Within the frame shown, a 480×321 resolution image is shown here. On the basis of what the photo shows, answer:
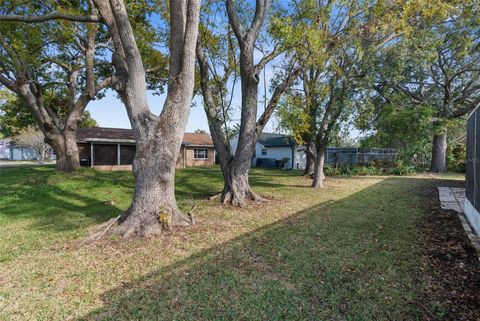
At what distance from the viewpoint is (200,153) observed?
1021 inches

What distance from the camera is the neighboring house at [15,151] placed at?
40719 millimetres

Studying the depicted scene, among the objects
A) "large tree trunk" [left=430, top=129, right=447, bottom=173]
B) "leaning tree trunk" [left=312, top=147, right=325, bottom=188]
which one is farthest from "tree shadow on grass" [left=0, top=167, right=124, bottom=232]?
"large tree trunk" [left=430, top=129, right=447, bottom=173]

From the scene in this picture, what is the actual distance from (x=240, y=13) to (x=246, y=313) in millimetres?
10064

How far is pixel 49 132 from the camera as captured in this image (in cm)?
1434

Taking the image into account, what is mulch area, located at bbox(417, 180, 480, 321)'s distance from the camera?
2898mm

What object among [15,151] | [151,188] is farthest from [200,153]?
[15,151]

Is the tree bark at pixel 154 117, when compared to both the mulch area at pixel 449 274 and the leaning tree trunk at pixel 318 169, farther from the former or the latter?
the leaning tree trunk at pixel 318 169

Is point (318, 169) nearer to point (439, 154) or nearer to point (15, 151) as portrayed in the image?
point (439, 154)

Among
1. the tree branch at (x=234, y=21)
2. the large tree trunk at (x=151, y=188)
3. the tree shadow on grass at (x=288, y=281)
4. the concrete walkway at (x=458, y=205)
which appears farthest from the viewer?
the tree branch at (x=234, y=21)

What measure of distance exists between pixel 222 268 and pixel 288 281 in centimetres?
96

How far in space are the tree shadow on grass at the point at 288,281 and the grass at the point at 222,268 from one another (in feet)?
0.05

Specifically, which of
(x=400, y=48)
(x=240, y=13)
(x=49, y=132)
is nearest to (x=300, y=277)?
(x=240, y=13)

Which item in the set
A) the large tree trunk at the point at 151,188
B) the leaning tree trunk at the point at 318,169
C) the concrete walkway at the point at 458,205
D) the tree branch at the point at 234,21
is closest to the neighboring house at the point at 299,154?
the leaning tree trunk at the point at 318,169

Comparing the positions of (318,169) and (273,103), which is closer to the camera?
(273,103)
